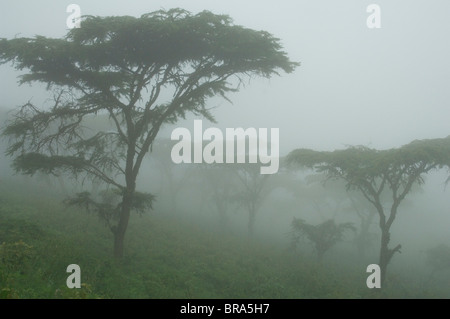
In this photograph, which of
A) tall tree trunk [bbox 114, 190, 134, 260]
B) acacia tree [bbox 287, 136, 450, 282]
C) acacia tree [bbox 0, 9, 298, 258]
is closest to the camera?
acacia tree [bbox 0, 9, 298, 258]

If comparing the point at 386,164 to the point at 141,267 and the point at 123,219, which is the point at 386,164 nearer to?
the point at 141,267

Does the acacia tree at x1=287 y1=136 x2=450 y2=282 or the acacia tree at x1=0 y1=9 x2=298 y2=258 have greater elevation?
the acacia tree at x1=0 y1=9 x2=298 y2=258

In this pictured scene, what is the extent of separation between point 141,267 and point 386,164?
1238 cm

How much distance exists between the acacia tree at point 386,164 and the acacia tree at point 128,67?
7.20 meters

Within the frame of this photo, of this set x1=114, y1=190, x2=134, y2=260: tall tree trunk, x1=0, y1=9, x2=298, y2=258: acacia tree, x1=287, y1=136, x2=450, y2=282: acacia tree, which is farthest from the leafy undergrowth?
x1=287, y1=136, x2=450, y2=282: acacia tree

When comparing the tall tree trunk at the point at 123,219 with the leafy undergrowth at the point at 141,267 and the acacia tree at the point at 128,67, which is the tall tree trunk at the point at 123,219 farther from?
the leafy undergrowth at the point at 141,267

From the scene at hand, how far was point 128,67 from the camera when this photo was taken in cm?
1312

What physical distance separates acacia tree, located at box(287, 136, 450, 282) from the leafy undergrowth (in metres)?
3.85

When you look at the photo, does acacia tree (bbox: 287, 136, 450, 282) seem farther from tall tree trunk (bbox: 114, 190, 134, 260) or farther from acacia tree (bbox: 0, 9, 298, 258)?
tall tree trunk (bbox: 114, 190, 134, 260)

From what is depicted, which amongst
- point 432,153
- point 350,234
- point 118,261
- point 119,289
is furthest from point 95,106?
point 350,234

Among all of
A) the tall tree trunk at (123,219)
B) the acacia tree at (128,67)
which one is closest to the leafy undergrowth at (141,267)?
the tall tree trunk at (123,219)

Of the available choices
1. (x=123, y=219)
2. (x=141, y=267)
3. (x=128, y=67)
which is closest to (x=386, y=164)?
(x=141, y=267)

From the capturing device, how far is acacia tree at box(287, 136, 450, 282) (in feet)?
49.8

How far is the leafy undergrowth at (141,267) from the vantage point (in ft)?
30.5
